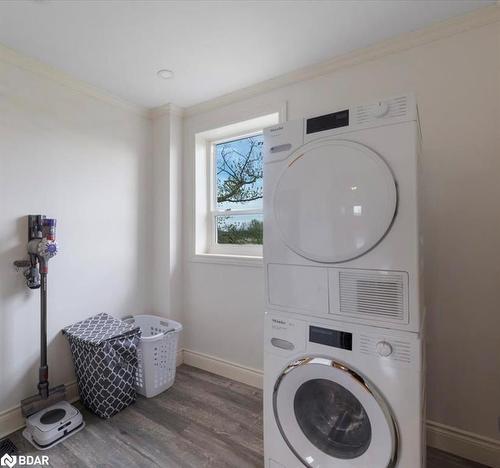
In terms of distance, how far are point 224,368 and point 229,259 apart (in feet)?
3.05

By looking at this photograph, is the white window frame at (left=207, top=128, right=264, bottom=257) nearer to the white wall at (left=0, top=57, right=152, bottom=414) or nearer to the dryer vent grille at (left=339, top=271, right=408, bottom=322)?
the white wall at (left=0, top=57, right=152, bottom=414)

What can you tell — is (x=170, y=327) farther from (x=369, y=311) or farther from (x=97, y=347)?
(x=369, y=311)

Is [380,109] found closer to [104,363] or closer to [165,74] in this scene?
[165,74]

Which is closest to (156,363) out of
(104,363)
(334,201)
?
(104,363)

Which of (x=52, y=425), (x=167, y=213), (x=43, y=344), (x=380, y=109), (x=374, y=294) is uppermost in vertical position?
(x=380, y=109)

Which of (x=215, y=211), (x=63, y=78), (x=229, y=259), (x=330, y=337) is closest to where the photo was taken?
(x=330, y=337)

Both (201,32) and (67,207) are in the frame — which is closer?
(201,32)

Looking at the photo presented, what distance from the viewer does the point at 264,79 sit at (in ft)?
7.09

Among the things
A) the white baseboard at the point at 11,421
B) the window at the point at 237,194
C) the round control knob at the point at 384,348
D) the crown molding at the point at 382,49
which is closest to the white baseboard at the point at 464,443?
the round control knob at the point at 384,348

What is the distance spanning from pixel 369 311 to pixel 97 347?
164cm

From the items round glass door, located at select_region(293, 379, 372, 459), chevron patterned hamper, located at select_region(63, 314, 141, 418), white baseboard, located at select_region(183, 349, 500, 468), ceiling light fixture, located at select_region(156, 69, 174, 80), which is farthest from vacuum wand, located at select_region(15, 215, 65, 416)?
white baseboard, located at select_region(183, 349, 500, 468)

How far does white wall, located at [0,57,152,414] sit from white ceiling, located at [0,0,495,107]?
30 cm

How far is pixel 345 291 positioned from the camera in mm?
1150

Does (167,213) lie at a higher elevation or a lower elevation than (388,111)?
lower
